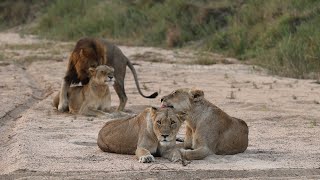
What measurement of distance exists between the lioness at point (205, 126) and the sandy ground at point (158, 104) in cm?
13

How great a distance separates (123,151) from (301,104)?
4.39 metres

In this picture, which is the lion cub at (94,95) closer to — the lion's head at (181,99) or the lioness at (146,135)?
the lioness at (146,135)

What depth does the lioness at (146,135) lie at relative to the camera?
6.98 m

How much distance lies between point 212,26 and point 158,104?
10.2 m

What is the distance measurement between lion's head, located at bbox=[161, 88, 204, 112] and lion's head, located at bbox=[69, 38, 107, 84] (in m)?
3.77

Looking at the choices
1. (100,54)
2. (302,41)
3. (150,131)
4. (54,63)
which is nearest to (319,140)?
(150,131)

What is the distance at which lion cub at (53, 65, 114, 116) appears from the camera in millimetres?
10617

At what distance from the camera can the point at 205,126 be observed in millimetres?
7395

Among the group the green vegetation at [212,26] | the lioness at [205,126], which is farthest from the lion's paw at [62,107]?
the green vegetation at [212,26]

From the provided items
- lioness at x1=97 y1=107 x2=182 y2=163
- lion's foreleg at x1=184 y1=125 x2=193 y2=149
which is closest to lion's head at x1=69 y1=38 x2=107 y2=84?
lioness at x1=97 y1=107 x2=182 y2=163

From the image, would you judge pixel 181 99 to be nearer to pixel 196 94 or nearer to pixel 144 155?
pixel 196 94

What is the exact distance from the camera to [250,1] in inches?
870

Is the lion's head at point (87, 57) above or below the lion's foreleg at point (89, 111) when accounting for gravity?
above

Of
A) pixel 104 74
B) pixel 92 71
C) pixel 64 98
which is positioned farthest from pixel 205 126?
pixel 64 98
